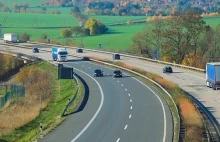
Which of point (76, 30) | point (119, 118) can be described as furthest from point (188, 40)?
point (76, 30)

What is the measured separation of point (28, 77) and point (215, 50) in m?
42.9

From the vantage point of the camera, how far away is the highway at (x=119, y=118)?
35781mm

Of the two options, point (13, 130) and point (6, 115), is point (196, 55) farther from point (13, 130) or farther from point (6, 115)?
point (13, 130)

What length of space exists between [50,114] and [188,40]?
60.1 meters

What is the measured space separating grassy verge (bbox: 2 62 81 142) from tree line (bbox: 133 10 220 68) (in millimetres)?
26715

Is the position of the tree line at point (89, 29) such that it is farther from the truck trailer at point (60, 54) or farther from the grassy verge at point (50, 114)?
the grassy verge at point (50, 114)

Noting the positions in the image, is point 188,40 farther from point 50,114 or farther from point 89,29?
point 89,29

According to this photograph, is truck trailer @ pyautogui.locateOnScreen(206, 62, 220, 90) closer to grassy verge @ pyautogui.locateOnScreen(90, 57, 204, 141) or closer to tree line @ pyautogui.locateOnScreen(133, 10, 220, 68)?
grassy verge @ pyautogui.locateOnScreen(90, 57, 204, 141)

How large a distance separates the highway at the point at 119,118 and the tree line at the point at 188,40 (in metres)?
42.5

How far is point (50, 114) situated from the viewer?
5106 cm

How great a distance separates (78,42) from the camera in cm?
15462

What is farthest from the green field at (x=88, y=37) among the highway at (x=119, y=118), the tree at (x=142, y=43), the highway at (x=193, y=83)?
the highway at (x=119, y=118)

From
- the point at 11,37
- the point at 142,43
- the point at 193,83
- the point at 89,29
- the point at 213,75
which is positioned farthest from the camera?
the point at 89,29

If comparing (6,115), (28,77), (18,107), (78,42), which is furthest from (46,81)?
(78,42)
